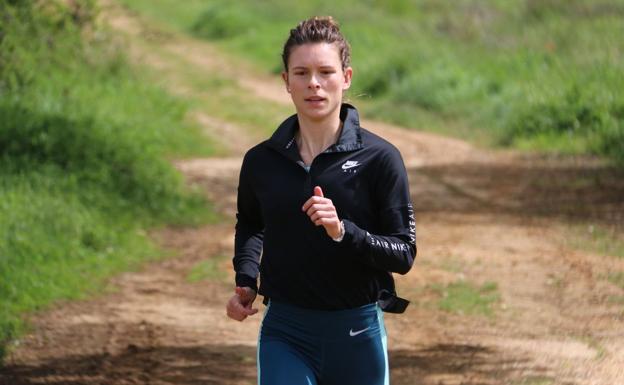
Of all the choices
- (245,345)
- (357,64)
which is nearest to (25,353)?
(245,345)

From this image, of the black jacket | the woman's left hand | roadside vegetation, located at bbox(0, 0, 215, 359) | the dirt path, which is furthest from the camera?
roadside vegetation, located at bbox(0, 0, 215, 359)

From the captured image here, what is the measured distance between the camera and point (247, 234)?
13.4 ft

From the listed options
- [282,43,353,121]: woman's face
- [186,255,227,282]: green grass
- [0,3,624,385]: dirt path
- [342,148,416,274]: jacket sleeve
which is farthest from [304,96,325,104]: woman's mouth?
[186,255,227,282]: green grass

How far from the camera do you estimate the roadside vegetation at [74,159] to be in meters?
8.78

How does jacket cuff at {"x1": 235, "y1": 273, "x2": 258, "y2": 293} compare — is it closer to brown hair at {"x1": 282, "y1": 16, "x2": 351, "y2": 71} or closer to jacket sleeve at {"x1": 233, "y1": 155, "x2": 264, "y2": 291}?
jacket sleeve at {"x1": 233, "y1": 155, "x2": 264, "y2": 291}

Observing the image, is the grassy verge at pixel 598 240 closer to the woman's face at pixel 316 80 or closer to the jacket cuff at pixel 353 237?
the woman's face at pixel 316 80

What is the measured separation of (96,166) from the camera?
1116 centimetres

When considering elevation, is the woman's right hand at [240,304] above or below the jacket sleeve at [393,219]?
below

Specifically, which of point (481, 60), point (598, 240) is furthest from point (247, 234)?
point (481, 60)

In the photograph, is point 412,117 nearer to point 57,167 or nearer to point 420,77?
point 420,77

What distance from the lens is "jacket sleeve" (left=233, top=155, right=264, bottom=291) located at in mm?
3945

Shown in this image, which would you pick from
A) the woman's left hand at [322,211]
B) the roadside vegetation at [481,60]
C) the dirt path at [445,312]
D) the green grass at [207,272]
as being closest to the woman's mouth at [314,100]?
the woman's left hand at [322,211]

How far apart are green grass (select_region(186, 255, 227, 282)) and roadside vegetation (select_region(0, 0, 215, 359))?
50 cm

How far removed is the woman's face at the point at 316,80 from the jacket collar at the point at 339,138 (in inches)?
2.8
